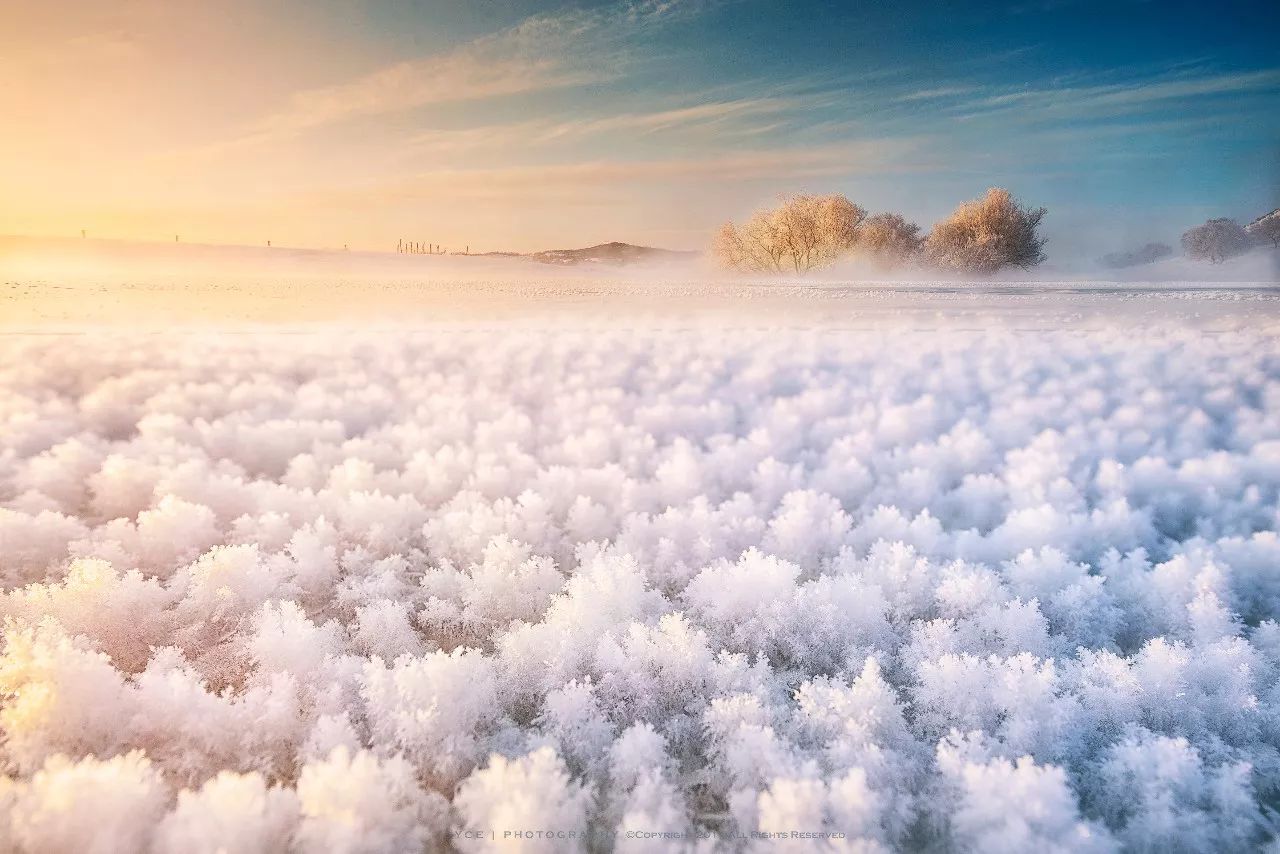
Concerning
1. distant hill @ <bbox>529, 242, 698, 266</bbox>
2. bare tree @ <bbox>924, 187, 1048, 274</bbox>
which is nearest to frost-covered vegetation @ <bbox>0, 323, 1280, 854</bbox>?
distant hill @ <bbox>529, 242, 698, 266</bbox>

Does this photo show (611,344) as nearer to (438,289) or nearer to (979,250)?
(438,289)

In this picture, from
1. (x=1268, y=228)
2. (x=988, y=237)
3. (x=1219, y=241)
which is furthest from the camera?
(x=1268, y=228)

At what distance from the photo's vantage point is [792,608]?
333 cm

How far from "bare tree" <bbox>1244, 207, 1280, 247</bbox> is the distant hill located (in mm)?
19637

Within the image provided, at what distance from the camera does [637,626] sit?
301 cm

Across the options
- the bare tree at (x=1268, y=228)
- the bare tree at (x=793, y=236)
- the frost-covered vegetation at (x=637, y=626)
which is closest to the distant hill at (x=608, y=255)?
the bare tree at (x=793, y=236)

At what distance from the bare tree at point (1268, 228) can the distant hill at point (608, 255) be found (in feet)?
64.4

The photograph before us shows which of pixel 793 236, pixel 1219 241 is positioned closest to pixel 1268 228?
pixel 1219 241

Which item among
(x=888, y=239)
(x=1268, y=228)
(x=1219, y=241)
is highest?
(x=1268, y=228)

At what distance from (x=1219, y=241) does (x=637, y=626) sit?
2552cm

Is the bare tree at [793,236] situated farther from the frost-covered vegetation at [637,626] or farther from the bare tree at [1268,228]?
the bare tree at [1268,228]

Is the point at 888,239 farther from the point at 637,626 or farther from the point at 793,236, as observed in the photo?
the point at 637,626

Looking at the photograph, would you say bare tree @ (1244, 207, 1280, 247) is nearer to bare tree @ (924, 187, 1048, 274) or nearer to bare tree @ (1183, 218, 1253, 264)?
bare tree @ (1183, 218, 1253, 264)

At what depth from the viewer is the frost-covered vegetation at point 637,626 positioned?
220 cm
